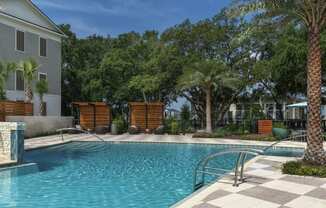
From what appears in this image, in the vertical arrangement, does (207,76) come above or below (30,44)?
below

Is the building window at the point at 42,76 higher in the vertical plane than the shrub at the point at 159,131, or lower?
higher

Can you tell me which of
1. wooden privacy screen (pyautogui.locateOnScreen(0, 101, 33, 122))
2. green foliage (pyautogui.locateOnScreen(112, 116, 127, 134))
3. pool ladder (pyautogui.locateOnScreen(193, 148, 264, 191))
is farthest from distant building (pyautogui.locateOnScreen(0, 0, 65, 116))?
pool ladder (pyautogui.locateOnScreen(193, 148, 264, 191))

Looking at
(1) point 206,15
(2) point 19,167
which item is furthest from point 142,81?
(2) point 19,167

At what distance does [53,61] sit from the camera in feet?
104

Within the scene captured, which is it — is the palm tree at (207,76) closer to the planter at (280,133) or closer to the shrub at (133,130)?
the planter at (280,133)

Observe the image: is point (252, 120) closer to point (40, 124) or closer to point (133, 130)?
point (133, 130)

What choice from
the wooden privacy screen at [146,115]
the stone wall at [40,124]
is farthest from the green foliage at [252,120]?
the stone wall at [40,124]

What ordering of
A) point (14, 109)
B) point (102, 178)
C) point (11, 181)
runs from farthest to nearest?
point (14, 109), point (102, 178), point (11, 181)

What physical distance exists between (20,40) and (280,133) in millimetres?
19454

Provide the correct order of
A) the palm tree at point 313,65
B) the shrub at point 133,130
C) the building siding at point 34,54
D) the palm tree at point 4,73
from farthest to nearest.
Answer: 1. the shrub at point 133,130
2. the building siding at point 34,54
3. the palm tree at point 4,73
4. the palm tree at point 313,65

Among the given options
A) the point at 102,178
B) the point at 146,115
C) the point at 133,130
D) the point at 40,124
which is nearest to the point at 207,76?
the point at 146,115

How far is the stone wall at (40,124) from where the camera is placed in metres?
23.5

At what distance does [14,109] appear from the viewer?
23.5 m

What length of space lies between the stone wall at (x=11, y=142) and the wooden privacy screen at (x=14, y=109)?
34.2 ft
